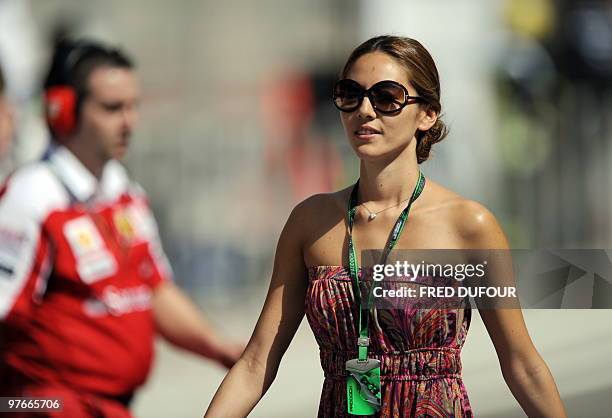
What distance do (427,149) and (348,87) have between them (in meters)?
0.27

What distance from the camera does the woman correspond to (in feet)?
8.96

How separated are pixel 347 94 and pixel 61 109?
158 cm

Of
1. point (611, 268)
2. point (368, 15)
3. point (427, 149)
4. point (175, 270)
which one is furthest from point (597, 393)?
point (368, 15)

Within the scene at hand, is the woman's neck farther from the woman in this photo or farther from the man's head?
the man's head

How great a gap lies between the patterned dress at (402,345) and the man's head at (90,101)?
1.60 metres

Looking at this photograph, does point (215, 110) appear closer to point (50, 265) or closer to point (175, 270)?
point (175, 270)

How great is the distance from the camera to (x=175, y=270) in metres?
13.7

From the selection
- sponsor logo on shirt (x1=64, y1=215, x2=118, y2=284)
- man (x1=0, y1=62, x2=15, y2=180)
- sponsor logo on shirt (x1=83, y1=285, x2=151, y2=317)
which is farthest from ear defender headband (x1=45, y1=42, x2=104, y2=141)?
sponsor logo on shirt (x1=83, y1=285, x2=151, y2=317)

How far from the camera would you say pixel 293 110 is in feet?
50.5

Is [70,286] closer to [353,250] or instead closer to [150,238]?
[150,238]

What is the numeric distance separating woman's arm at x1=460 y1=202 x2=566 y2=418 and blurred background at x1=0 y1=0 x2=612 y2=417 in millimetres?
8947

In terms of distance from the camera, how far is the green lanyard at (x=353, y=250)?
2.71 metres

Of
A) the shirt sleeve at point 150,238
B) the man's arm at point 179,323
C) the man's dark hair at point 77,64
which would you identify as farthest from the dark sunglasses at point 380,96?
the man's dark hair at point 77,64

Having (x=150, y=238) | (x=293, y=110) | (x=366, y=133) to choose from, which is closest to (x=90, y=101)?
(x=150, y=238)
